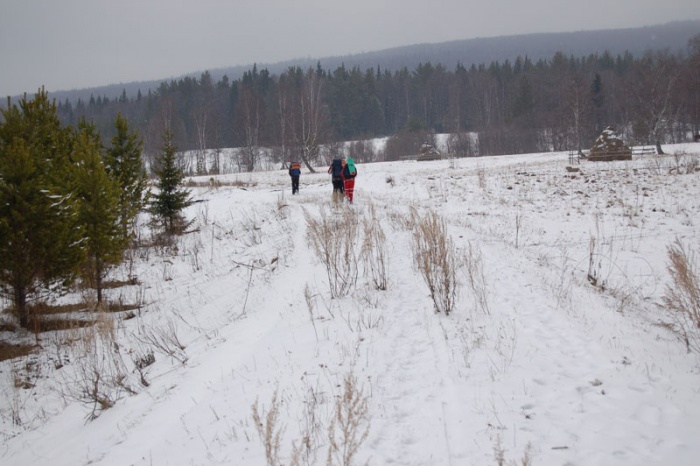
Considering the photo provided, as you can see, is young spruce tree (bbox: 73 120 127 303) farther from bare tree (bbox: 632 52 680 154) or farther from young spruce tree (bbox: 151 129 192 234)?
bare tree (bbox: 632 52 680 154)

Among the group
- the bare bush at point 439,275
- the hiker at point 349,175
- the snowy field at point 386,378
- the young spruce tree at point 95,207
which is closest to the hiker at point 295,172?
the hiker at point 349,175

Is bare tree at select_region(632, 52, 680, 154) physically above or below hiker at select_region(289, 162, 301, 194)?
above

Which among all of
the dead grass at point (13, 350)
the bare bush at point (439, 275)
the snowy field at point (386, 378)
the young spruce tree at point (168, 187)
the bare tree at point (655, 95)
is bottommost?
the dead grass at point (13, 350)

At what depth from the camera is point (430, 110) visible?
8331 centimetres

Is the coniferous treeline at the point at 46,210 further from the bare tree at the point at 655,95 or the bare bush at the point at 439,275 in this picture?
the bare tree at the point at 655,95

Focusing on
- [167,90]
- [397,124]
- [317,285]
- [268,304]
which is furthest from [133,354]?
[167,90]

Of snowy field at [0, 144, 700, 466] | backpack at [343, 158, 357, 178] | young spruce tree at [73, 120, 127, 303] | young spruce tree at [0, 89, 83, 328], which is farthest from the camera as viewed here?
backpack at [343, 158, 357, 178]

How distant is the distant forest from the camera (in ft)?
122

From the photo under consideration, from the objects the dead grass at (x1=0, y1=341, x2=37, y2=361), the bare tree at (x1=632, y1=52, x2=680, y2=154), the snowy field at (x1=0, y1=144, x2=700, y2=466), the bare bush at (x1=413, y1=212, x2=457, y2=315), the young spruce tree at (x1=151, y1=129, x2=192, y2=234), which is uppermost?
the bare tree at (x1=632, y1=52, x2=680, y2=154)

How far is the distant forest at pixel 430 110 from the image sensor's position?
37.2m

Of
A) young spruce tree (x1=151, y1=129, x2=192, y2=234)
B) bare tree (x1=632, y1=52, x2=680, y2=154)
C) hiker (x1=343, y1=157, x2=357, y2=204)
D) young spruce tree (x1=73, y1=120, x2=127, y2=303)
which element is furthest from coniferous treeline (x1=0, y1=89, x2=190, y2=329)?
bare tree (x1=632, y1=52, x2=680, y2=154)

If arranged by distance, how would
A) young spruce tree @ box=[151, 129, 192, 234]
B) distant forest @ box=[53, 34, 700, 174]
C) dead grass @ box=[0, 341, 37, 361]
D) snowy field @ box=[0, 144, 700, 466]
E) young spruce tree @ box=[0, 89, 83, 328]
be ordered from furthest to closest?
distant forest @ box=[53, 34, 700, 174], young spruce tree @ box=[151, 129, 192, 234], young spruce tree @ box=[0, 89, 83, 328], dead grass @ box=[0, 341, 37, 361], snowy field @ box=[0, 144, 700, 466]

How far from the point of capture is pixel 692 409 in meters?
2.76

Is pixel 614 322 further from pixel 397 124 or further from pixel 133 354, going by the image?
pixel 397 124
